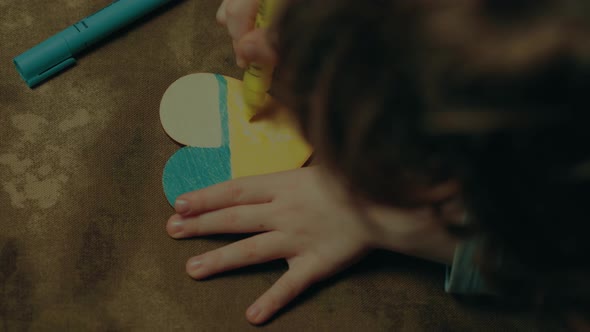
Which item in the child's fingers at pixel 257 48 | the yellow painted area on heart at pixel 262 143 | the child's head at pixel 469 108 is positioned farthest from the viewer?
the yellow painted area on heart at pixel 262 143

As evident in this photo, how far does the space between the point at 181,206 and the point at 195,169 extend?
0.06 metres

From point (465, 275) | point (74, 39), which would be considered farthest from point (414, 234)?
point (74, 39)

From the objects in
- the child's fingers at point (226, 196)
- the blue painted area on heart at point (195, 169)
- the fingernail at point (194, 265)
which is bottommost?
the fingernail at point (194, 265)

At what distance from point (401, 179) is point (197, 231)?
0.90ft

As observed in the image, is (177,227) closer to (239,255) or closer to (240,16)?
(239,255)

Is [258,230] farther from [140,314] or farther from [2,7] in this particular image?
[2,7]

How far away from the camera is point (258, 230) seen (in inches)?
25.8

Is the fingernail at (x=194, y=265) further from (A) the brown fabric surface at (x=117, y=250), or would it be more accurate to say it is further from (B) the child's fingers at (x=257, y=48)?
A: (B) the child's fingers at (x=257, y=48)

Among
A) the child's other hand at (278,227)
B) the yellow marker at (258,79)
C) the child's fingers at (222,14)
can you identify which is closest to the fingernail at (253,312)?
the child's other hand at (278,227)

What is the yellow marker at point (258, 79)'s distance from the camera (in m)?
0.62

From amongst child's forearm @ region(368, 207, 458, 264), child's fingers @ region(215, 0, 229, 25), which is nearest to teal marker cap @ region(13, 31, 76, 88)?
child's fingers @ region(215, 0, 229, 25)

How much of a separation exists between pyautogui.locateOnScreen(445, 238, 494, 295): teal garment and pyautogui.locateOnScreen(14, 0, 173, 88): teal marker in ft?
1.63

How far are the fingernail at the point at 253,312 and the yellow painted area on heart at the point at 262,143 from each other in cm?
16

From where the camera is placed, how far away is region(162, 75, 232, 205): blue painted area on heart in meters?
0.67
